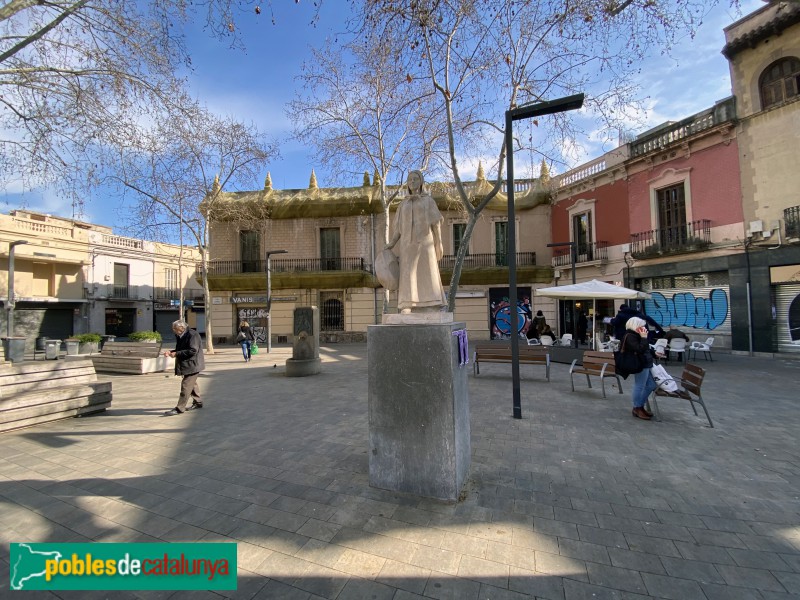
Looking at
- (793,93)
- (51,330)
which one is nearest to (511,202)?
(793,93)

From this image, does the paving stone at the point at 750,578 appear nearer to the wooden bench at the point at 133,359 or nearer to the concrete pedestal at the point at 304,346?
the concrete pedestal at the point at 304,346

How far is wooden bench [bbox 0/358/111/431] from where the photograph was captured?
4.94 meters

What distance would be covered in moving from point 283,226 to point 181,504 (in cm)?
2238

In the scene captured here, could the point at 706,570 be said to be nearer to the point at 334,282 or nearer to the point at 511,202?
the point at 511,202

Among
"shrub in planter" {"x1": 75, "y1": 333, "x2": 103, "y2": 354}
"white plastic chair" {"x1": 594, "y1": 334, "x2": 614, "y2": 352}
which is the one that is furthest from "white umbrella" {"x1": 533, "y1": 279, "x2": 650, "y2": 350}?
"shrub in planter" {"x1": 75, "y1": 333, "x2": 103, "y2": 354}

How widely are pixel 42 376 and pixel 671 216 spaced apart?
69.3ft

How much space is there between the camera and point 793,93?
41.7 feet

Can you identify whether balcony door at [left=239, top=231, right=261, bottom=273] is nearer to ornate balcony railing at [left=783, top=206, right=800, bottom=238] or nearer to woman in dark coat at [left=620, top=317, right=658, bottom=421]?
woman in dark coat at [left=620, top=317, right=658, bottom=421]

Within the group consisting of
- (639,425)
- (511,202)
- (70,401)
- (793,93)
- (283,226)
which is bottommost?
(639,425)

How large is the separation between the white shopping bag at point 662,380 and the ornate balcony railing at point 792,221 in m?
12.1

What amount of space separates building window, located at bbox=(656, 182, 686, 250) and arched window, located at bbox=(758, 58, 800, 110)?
12.1 feet

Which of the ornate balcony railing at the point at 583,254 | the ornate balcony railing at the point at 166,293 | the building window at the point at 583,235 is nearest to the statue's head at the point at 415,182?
the ornate balcony railing at the point at 583,254

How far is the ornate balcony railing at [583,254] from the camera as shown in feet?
62.7

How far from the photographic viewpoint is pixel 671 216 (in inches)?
640
